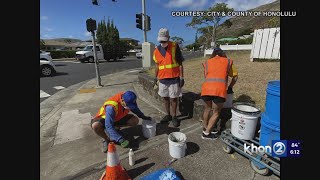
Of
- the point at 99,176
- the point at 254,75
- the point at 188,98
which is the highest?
the point at 254,75

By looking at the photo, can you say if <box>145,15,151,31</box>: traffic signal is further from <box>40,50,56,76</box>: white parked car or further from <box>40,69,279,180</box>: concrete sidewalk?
<box>40,69,279,180</box>: concrete sidewalk

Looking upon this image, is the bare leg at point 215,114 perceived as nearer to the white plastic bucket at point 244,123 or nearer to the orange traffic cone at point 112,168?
the white plastic bucket at point 244,123

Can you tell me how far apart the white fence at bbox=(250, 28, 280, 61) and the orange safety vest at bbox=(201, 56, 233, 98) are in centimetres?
680

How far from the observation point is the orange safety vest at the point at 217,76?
3115mm

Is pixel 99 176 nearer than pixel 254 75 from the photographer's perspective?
Yes

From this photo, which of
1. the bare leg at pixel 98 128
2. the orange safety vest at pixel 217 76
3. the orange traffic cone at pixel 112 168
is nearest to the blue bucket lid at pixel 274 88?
the orange safety vest at pixel 217 76

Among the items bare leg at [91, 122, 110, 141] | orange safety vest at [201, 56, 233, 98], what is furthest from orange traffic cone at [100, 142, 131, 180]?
orange safety vest at [201, 56, 233, 98]

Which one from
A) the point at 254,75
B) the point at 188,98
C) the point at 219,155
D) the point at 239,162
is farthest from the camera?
the point at 254,75

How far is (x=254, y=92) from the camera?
4.97m

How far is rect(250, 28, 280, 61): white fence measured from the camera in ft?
28.0

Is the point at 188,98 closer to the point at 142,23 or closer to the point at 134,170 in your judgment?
the point at 134,170

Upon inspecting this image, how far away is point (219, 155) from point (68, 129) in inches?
124
